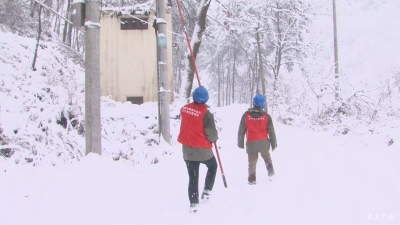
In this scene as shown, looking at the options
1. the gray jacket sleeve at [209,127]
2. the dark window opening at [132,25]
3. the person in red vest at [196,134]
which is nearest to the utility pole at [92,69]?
the person in red vest at [196,134]

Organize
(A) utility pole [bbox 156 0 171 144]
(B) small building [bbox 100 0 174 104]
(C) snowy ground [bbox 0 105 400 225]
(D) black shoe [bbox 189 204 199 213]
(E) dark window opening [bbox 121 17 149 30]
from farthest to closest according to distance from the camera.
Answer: (E) dark window opening [bbox 121 17 149 30] < (B) small building [bbox 100 0 174 104] < (A) utility pole [bbox 156 0 171 144] < (D) black shoe [bbox 189 204 199 213] < (C) snowy ground [bbox 0 105 400 225]

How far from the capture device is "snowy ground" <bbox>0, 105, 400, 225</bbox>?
360cm

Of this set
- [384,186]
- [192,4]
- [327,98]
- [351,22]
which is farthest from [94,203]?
[351,22]

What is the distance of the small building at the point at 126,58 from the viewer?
11.1 metres

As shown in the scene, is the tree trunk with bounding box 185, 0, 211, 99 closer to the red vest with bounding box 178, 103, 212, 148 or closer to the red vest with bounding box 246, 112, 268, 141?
the red vest with bounding box 246, 112, 268, 141

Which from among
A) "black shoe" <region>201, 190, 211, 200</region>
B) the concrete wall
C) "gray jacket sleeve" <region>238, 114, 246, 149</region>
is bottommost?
"black shoe" <region>201, 190, 211, 200</region>

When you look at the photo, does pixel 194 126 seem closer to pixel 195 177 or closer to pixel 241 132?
pixel 195 177

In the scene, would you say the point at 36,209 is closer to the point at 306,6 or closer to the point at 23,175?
the point at 23,175

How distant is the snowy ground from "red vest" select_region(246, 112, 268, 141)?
773mm

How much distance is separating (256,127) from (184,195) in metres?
1.69

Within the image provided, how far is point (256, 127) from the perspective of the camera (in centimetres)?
548

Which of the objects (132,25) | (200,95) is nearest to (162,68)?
(200,95)

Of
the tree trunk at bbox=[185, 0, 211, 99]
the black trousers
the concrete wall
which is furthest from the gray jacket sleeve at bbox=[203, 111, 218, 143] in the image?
the tree trunk at bbox=[185, 0, 211, 99]

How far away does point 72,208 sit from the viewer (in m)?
3.88
